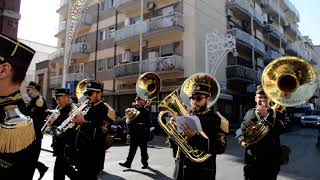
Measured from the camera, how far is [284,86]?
4516mm

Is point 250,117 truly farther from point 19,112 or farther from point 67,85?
point 67,85

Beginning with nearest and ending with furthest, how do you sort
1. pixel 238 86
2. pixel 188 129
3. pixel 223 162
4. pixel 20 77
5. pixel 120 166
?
pixel 20 77
pixel 188 129
pixel 120 166
pixel 223 162
pixel 238 86

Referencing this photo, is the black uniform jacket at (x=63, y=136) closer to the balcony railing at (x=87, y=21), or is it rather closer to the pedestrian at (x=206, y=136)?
the pedestrian at (x=206, y=136)

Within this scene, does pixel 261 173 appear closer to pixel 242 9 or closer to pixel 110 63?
pixel 242 9

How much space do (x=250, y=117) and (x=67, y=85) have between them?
15196 millimetres

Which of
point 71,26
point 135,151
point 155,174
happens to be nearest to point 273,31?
point 71,26

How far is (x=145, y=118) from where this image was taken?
8836 mm

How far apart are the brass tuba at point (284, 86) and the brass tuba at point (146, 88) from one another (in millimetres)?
4329

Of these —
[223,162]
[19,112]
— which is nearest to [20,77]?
[19,112]

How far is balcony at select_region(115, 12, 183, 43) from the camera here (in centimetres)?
2286

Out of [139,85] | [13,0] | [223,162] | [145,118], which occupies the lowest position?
[223,162]

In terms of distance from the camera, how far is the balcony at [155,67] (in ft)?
74.2

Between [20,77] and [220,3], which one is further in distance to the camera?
[220,3]

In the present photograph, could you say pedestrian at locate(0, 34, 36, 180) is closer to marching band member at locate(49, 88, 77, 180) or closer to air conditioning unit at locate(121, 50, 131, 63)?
marching band member at locate(49, 88, 77, 180)
